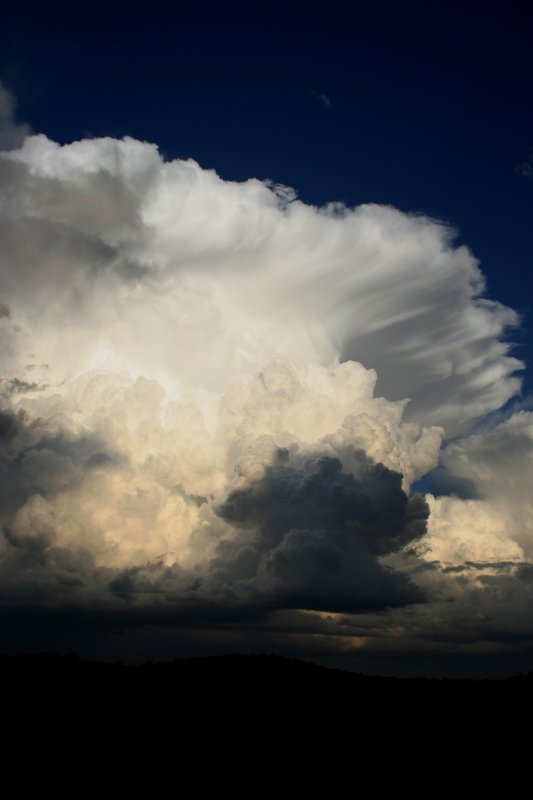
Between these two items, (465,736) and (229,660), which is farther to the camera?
(229,660)

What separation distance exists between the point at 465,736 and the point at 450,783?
786 inches

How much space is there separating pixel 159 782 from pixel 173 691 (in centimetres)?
4298

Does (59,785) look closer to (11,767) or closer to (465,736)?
(11,767)

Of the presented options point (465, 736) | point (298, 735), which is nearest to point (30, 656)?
point (298, 735)

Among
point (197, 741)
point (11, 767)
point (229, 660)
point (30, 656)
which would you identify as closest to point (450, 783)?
point (197, 741)

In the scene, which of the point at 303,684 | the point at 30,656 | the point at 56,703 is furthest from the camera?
the point at 30,656

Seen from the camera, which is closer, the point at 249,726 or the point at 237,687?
the point at 249,726

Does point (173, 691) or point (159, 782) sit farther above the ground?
point (173, 691)

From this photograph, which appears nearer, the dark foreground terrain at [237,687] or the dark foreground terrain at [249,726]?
the dark foreground terrain at [249,726]

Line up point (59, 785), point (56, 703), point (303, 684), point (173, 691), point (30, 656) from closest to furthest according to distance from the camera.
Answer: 1. point (59, 785)
2. point (56, 703)
3. point (173, 691)
4. point (303, 684)
5. point (30, 656)

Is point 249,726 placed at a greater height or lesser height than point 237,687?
lesser

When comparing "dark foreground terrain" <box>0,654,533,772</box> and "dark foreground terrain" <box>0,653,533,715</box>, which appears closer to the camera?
"dark foreground terrain" <box>0,654,533,772</box>

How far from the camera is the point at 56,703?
454ft

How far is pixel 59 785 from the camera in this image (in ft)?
355
